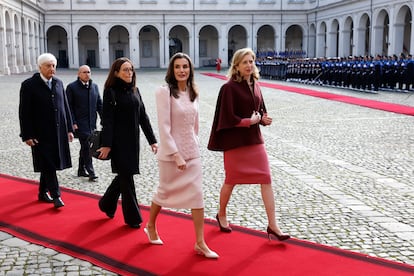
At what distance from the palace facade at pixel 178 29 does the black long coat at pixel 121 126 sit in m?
42.6

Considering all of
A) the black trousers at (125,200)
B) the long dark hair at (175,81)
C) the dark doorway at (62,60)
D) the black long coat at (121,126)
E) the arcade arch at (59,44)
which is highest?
the arcade arch at (59,44)

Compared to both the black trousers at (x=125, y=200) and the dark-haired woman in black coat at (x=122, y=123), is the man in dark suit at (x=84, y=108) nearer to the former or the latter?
the black trousers at (x=125, y=200)

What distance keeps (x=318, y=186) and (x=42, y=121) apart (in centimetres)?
371

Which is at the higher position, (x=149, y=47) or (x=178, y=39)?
(x=178, y=39)

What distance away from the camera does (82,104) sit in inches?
292

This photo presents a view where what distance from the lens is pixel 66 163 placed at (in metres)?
5.94

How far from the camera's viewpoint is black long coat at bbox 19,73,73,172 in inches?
225

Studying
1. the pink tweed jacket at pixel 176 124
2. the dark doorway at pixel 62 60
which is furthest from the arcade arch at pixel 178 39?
the pink tweed jacket at pixel 176 124

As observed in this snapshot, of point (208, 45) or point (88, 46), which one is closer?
point (88, 46)

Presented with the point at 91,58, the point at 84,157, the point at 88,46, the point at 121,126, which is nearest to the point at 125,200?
the point at 121,126

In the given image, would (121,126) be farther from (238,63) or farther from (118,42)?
(118,42)

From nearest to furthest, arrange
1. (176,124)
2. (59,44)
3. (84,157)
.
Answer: (176,124), (84,157), (59,44)

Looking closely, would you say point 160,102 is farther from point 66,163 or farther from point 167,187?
point 66,163

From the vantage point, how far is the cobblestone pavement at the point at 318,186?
4.66 m
